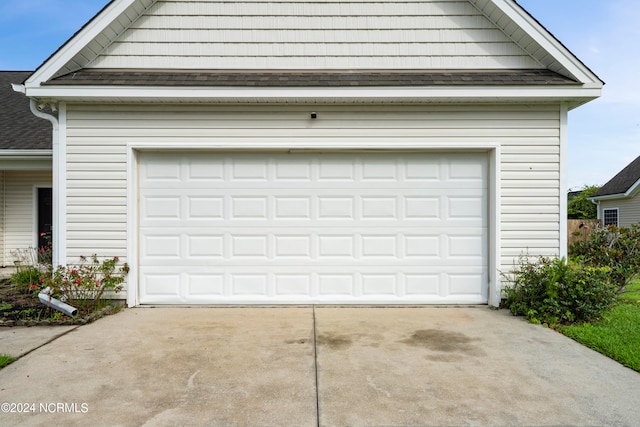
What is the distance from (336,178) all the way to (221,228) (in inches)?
75.8

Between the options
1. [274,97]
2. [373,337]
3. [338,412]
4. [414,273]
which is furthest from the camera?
[414,273]

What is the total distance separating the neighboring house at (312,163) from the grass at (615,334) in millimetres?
1145

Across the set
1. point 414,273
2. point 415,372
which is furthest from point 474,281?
point 415,372

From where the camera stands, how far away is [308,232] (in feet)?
19.8

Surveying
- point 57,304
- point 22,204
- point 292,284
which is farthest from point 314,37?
point 22,204

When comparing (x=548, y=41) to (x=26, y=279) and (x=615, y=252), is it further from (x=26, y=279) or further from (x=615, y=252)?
(x=26, y=279)

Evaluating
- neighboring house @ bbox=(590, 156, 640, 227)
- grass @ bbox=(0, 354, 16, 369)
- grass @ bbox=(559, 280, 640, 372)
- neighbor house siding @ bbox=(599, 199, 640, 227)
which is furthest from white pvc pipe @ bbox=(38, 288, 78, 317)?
neighbor house siding @ bbox=(599, 199, 640, 227)

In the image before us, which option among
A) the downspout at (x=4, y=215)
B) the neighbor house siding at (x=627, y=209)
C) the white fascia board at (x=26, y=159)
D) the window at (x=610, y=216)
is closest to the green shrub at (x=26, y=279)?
the white fascia board at (x=26, y=159)

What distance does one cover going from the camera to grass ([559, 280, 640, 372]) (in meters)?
3.88

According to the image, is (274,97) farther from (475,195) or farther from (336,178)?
(475,195)

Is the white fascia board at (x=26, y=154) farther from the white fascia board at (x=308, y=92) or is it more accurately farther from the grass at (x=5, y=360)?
the grass at (x=5, y=360)

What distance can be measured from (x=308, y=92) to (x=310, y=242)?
2.21 metres

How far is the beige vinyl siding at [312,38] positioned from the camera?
6.05m

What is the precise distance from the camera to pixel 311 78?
18.8 feet
